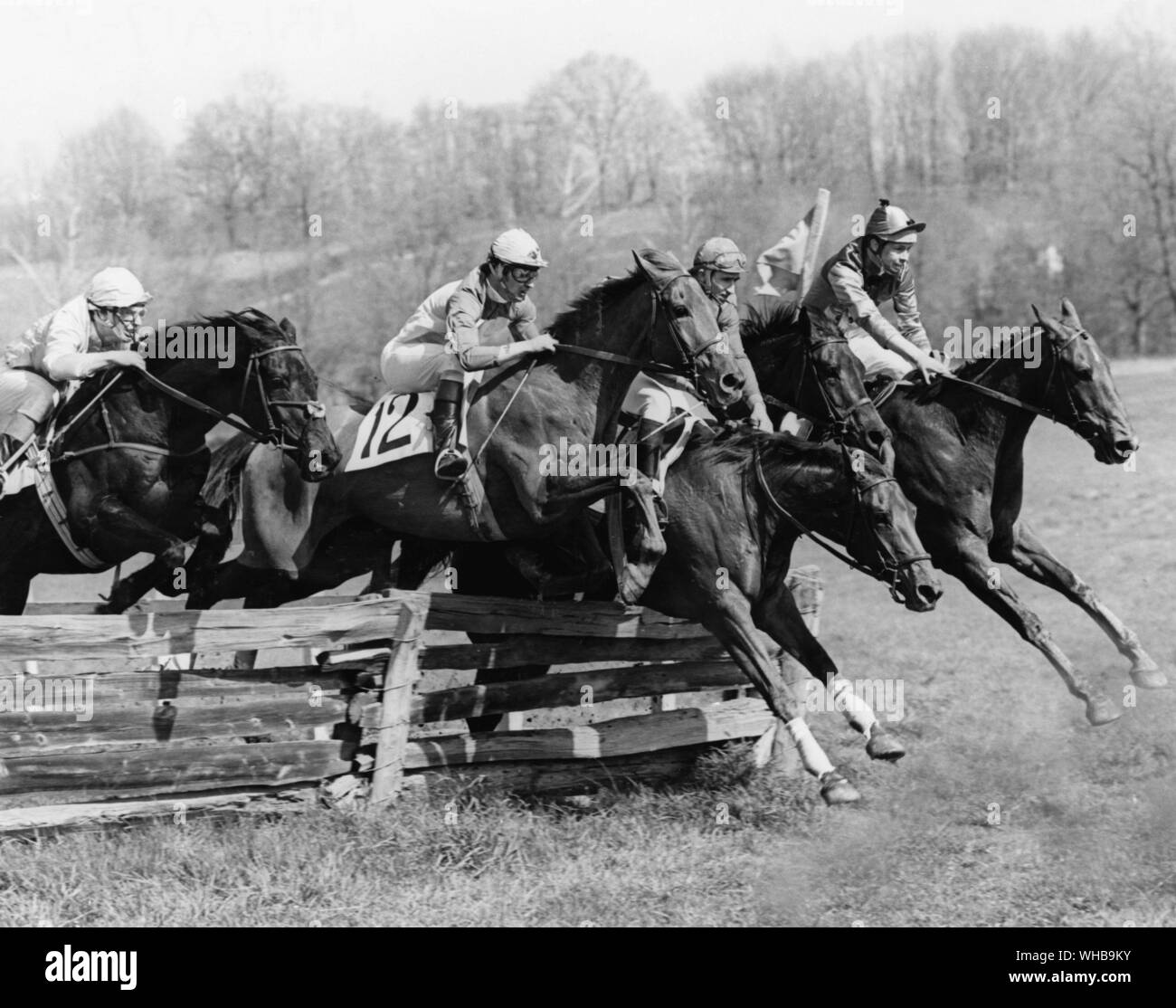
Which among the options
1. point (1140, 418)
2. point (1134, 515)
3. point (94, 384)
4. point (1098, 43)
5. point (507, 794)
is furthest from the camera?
point (1098, 43)

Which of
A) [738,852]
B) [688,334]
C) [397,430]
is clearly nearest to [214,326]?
Answer: [397,430]

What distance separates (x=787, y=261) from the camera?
12.0 metres

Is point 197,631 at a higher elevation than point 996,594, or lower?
higher

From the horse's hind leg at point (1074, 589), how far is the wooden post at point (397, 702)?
4007 millimetres

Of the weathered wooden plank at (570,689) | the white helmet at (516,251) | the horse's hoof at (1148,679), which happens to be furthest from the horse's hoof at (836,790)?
the white helmet at (516,251)

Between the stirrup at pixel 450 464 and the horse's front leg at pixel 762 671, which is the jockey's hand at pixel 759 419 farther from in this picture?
the stirrup at pixel 450 464

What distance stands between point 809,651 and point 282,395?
3291mm

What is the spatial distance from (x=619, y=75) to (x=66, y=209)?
15.0 m

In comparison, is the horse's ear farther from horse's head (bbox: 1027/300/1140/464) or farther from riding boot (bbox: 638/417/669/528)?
horse's head (bbox: 1027/300/1140/464)

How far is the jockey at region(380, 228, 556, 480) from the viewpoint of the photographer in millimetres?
7676

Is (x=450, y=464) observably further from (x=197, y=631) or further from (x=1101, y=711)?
(x=1101, y=711)
